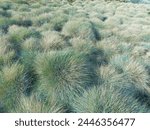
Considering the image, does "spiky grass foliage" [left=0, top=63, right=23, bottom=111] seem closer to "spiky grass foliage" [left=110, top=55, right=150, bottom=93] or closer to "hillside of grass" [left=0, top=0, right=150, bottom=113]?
"hillside of grass" [left=0, top=0, right=150, bottom=113]

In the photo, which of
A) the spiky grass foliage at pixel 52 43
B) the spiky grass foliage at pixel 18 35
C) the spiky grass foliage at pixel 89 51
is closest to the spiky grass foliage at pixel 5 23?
the spiky grass foliage at pixel 18 35

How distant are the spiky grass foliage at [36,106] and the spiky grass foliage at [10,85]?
0.66 ft

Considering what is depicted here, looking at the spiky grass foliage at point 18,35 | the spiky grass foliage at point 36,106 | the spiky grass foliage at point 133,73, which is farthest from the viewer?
the spiky grass foliage at point 18,35

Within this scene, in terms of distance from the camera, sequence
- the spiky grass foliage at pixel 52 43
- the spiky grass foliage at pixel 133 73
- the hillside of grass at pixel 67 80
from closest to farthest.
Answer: the hillside of grass at pixel 67 80
the spiky grass foliage at pixel 133 73
the spiky grass foliage at pixel 52 43

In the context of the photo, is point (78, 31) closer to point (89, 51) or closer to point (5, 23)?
point (5, 23)

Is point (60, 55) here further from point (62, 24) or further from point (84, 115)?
point (62, 24)

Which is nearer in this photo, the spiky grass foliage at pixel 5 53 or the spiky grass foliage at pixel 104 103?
the spiky grass foliage at pixel 104 103

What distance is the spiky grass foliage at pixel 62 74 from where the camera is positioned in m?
4.48

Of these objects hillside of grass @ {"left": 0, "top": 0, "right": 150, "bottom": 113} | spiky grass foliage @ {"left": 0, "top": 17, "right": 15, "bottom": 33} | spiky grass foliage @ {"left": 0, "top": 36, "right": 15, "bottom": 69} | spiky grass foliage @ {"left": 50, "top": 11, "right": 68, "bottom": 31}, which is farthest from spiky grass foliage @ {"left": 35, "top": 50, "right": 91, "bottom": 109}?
spiky grass foliage @ {"left": 50, "top": 11, "right": 68, "bottom": 31}

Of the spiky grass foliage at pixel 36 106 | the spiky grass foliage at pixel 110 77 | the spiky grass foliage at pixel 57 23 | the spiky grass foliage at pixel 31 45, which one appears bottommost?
the spiky grass foliage at pixel 57 23

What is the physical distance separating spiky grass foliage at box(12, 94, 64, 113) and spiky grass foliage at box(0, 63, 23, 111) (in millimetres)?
203

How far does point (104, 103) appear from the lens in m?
3.88

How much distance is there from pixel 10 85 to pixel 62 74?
0.78m

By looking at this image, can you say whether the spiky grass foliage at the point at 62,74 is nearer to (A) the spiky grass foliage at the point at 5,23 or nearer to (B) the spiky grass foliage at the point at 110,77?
(B) the spiky grass foliage at the point at 110,77
